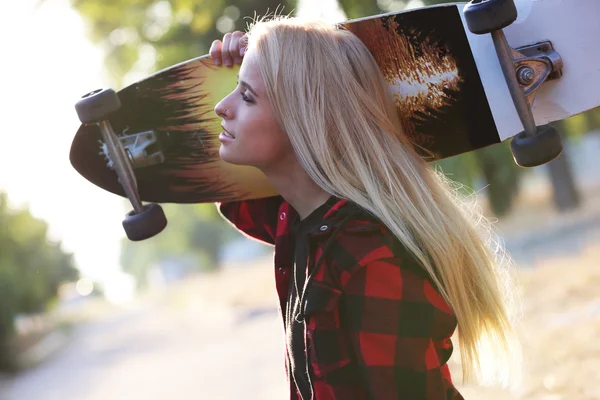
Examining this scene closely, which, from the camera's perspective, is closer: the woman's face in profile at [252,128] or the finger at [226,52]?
the woman's face in profile at [252,128]

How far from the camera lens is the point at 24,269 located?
90.9 ft

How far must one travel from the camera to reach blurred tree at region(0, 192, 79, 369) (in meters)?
22.1

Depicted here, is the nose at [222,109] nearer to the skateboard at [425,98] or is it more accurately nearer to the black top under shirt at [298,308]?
the black top under shirt at [298,308]

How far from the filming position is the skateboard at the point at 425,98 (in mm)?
2299

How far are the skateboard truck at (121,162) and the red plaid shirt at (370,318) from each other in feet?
2.67

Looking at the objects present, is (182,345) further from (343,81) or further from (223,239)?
(223,239)

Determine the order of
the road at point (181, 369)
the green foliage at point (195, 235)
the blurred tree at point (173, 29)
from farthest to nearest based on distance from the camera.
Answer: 1. the green foliage at point (195, 235)
2. the blurred tree at point (173, 29)
3. the road at point (181, 369)

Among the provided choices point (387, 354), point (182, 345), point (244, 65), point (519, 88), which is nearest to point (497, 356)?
point (387, 354)

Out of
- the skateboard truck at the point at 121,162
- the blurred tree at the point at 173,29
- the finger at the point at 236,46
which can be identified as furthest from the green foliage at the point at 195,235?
the finger at the point at 236,46

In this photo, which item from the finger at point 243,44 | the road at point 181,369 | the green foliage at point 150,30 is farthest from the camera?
the green foliage at point 150,30

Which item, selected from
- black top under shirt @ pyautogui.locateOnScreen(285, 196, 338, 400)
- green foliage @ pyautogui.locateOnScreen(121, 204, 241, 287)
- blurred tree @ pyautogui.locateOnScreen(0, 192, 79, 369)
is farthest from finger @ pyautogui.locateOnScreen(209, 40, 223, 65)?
green foliage @ pyautogui.locateOnScreen(121, 204, 241, 287)

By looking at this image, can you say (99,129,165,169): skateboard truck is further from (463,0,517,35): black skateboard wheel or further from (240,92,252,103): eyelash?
(463,0,517,35): black skateboard wheel

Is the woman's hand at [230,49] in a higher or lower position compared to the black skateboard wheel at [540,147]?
higher

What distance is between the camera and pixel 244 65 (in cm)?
237
